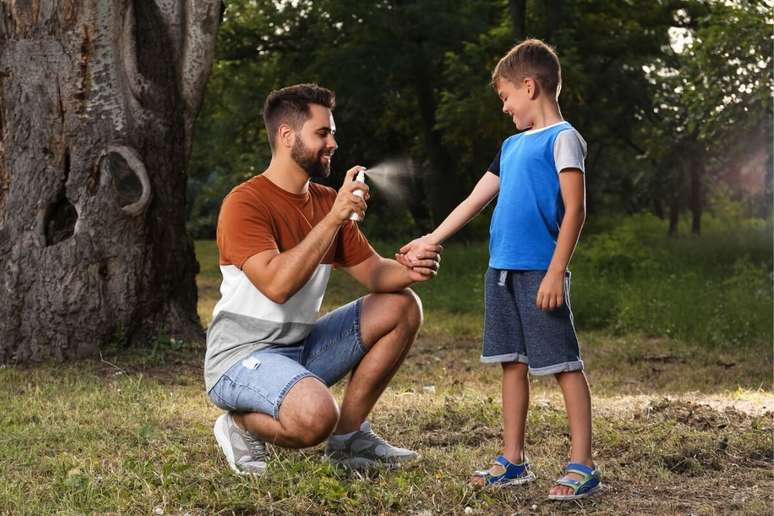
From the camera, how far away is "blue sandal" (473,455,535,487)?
180 inches

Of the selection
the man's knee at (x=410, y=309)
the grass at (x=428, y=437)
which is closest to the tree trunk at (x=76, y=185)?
the grass at (x=428, y=437)

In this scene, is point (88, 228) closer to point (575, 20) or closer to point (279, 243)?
point (279, 243)

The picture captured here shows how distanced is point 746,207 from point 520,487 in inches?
1922

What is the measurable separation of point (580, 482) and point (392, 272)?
1.23m

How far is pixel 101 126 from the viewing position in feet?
27.4

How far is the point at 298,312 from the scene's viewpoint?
4.66 metres

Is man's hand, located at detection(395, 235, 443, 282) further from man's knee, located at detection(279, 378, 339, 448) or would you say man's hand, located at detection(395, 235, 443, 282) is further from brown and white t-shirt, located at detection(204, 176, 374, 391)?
man's knee, located at detection(279, 378, 339, 448)

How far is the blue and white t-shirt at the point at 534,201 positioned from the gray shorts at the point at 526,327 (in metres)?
0.08

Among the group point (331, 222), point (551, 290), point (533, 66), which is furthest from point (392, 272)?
point (533, 66)

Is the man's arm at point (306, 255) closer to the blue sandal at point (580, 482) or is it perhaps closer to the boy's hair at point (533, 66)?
the boy's hair at point (533, 66)

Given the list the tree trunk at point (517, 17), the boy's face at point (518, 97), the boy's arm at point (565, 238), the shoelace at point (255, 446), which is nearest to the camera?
the boy's arm at point (565, 238)

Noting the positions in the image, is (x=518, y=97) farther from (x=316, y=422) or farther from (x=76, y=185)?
(x=76, y=185)

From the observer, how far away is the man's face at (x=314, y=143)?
184 inches

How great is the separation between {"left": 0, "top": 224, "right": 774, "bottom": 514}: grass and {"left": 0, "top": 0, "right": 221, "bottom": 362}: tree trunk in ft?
1.22
